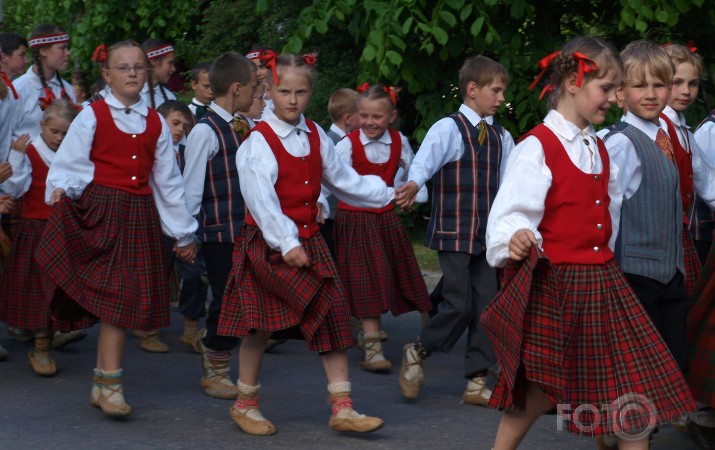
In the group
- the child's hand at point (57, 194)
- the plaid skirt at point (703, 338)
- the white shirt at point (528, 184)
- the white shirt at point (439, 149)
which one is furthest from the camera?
the white shirt at point (439, 149)

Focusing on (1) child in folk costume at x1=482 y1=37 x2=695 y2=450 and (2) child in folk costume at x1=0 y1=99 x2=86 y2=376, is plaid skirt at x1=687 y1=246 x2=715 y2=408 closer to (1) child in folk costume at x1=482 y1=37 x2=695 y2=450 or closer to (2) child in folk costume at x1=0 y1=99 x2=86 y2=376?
(1) child in folk costume at x1=482 y1=37 x2=695 y2=450

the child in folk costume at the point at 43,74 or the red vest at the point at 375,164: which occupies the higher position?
the child in folk costume at the point at 43,74

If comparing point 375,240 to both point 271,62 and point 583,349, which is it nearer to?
point 271,62

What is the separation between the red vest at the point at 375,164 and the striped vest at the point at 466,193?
961 mm

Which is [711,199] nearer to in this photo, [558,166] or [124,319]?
[558,166]

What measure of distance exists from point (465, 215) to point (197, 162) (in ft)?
4.64

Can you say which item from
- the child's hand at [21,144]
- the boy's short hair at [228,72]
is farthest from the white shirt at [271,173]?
the child's hand at [21,144]

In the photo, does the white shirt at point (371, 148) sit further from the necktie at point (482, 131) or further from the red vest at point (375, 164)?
the necktie at point (482, 131)

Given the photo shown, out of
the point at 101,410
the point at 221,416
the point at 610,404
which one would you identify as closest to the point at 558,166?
the point at 610,404

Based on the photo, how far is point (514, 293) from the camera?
4281 mm

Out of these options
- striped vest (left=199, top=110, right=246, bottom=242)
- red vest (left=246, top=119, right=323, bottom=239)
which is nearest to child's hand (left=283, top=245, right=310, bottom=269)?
red vest (left=246, top=119, right=323, bottom=239)

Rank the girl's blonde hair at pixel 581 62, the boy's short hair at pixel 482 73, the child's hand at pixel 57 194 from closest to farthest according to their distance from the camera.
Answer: the girl's blonde hair at pixel 581 62, the child's hand at pixel 57 194, the boy's short hair at pixel 482 73

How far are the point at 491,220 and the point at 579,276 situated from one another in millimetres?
376

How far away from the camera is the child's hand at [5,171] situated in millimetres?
6520
